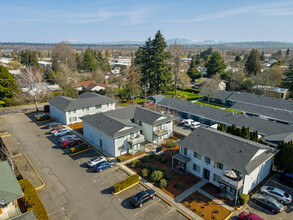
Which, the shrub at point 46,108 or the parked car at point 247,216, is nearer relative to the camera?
the parked car at point 247,216

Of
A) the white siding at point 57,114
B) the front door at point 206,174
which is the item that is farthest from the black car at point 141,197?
the white siding at point 57,114

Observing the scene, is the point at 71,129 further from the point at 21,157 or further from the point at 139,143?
the point at 139,143

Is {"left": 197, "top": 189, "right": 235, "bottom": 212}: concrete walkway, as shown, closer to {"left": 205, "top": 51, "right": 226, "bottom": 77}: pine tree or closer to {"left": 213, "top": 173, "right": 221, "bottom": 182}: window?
{"left": 213, "top": 173, "right": 221, "bottom": 182}: window

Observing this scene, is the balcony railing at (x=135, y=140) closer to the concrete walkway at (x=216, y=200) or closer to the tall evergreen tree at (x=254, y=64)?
the concrete walkway at (x=216, y=200)

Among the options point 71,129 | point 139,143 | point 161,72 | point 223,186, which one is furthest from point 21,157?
point 161,72

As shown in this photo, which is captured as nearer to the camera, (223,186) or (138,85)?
(223,186)

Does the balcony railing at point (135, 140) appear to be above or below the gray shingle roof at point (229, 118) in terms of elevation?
below
